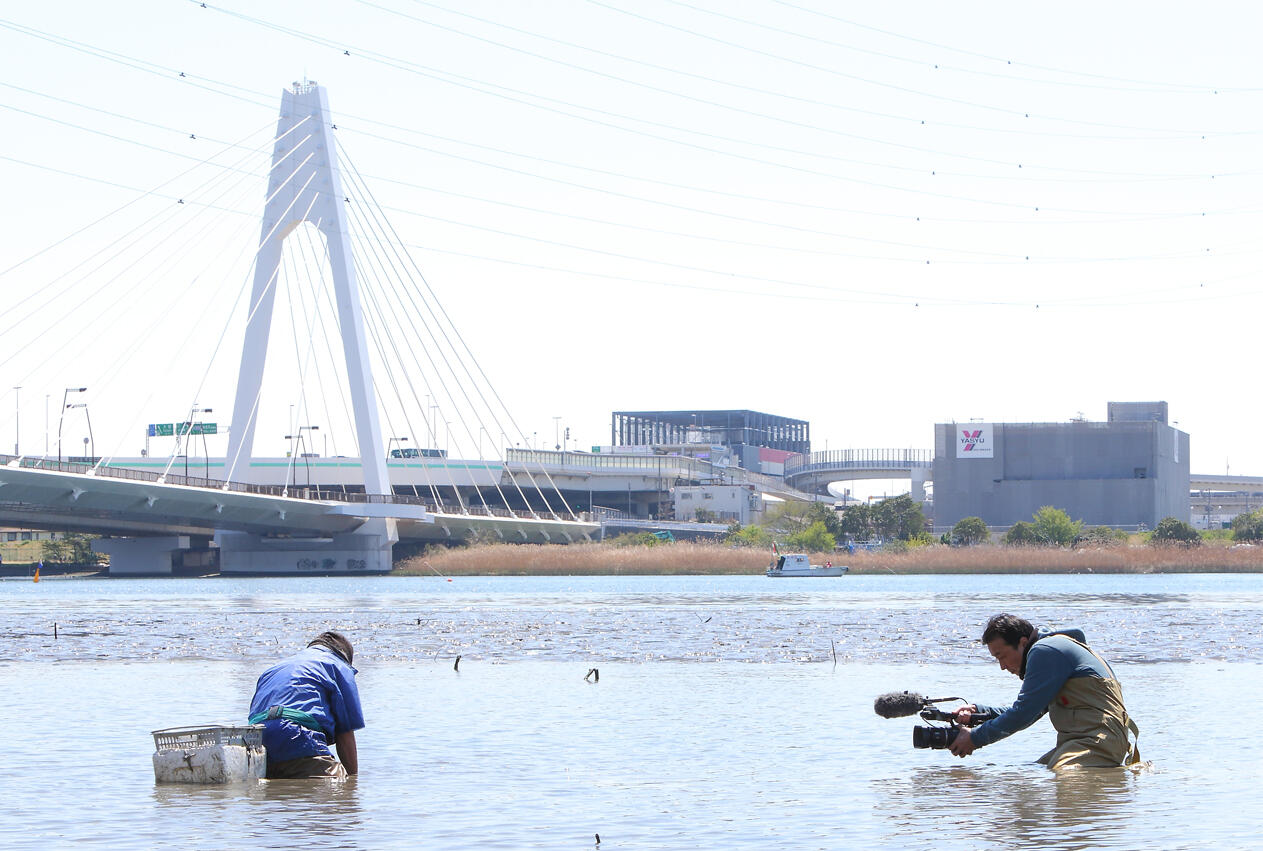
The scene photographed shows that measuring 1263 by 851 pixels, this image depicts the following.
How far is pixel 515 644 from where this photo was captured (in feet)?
130

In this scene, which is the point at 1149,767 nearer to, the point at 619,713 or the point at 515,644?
the point at 619,713

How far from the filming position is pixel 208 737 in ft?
53.6

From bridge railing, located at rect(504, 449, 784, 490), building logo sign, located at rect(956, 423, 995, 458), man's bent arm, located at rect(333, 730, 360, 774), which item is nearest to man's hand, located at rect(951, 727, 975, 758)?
man's bent arm, located at rect(333, 730, 360, 774)

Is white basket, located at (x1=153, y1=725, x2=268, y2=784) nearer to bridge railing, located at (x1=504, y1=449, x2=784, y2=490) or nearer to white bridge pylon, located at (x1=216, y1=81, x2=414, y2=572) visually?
white bridge pylon, located at (x1=216, y1=81, x2=414, y2=572)

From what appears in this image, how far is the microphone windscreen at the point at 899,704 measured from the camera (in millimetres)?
14344

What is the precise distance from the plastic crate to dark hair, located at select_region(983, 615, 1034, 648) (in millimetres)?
7050

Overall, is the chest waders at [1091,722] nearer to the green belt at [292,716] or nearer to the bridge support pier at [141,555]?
the green belt at [292,716]

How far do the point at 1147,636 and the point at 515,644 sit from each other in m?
15.4

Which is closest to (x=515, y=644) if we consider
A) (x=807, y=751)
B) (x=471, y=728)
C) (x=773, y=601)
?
(x=471, y=728)

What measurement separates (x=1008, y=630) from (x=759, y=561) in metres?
105

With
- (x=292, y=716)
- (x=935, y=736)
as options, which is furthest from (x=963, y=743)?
(x=292, y=716)

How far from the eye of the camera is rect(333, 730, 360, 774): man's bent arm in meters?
15.7

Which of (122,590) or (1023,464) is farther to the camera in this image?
(1023,464)

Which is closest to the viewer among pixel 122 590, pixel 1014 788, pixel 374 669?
pixel 1014 788
